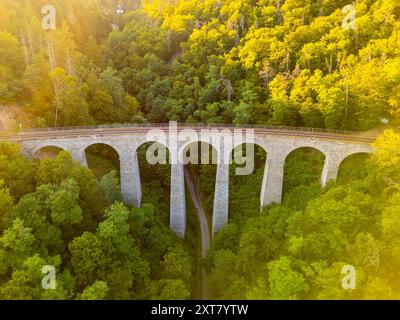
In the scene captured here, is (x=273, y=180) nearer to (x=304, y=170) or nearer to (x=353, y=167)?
(x=304, y=170)

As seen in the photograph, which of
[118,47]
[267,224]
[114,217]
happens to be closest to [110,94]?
[118,47]

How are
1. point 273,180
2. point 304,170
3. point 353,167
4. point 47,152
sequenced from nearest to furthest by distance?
point 353,167 < point 273,180 < point 47,152 < point 304,170

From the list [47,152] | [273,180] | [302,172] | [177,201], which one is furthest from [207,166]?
[47,152]

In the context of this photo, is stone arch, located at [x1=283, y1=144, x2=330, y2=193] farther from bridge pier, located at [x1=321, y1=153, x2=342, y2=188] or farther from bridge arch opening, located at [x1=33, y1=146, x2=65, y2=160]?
bridge arch opening, located at [x1=33, y1=146, x2=65, y2=160]

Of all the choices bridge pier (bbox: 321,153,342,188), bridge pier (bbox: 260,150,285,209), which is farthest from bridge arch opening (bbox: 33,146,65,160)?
bridge pier (bbox: 321,153,342,188)

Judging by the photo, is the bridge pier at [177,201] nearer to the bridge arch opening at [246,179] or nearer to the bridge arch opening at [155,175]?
the bridge arch opening at [155,175]

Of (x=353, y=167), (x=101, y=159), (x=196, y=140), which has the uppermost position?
(x=196, y=140)
